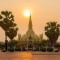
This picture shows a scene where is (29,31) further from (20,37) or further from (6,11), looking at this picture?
(6,11)

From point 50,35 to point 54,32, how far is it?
4.77ft

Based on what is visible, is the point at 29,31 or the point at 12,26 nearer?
the point at 12,26

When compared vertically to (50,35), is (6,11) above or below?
above

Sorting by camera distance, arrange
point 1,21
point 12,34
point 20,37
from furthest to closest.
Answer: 1. point 20,37
2. point 12,34
3. point 1,21

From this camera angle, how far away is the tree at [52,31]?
85250mm

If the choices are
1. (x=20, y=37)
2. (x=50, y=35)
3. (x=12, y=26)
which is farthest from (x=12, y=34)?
(x=20, y=37)

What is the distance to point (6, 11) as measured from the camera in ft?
255

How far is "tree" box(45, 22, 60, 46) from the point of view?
85250 millimetres

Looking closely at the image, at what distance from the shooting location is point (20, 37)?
374 feet

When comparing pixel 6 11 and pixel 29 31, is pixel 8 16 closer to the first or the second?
pixel 6 11

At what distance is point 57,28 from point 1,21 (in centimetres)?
1702

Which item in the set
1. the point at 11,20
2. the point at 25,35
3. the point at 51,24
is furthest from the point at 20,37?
the point at 11,20

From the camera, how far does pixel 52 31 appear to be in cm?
8562

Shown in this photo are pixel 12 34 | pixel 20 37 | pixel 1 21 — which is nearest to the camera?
pixel 1 21
